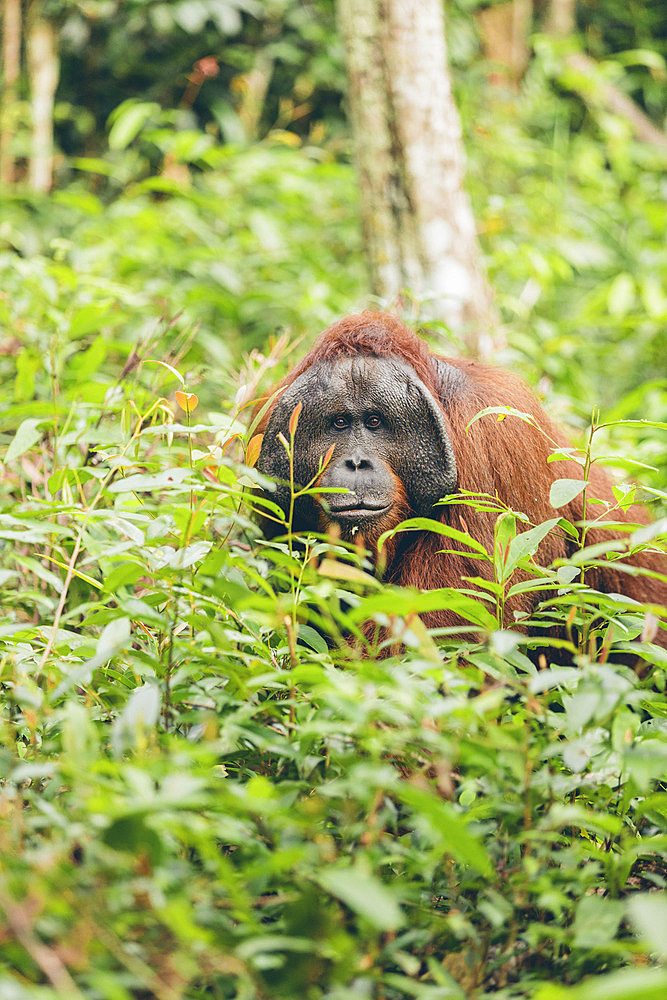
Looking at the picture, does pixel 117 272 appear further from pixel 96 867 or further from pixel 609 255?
pixel 96 867

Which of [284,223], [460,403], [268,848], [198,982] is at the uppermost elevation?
[284,223]

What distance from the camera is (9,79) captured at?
7059 mm

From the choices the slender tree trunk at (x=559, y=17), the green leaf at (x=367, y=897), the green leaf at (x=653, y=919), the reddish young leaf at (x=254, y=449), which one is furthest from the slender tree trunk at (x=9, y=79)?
the green leaf at (x=653, y=919)

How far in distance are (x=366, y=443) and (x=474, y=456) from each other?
313 millimetres

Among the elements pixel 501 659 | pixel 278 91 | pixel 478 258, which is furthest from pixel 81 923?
pixel 278 91

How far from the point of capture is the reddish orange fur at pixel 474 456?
253cm

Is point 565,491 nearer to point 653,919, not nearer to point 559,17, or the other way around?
point 653,919

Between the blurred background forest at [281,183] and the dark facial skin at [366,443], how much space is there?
3.33 feet

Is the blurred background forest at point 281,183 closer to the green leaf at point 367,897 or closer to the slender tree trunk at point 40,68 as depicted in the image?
the slender tree trunk at point 40,68

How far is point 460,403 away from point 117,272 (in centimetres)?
276

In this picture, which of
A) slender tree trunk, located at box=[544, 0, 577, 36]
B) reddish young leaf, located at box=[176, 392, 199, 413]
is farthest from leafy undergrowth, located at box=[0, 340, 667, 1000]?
slender tree trunk, located at box=[544, 0, 577, 36]

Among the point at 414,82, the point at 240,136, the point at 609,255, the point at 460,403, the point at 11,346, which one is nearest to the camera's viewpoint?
the point at 460,403

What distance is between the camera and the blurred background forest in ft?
14.5

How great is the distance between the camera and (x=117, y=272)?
4785 millimetres
